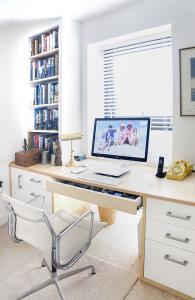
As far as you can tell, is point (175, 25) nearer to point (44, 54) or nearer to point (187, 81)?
point (187, 81)

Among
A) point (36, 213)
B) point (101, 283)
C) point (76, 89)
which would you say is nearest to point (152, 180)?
point (101, 283)

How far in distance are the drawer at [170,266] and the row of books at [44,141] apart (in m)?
1.48

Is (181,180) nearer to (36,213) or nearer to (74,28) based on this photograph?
(36,213)

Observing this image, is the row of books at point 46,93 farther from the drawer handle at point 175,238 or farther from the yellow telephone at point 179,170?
the drawer handle at point 175,238

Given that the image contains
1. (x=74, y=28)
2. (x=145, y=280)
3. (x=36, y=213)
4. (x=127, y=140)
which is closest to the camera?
(x=36, y=213)

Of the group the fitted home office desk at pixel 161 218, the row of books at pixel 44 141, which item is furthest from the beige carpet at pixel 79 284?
the row of books at pixel 44 141

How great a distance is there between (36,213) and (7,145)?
58.3 inches

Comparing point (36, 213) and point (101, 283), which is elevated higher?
point (36, 213)

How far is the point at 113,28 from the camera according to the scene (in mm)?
2389

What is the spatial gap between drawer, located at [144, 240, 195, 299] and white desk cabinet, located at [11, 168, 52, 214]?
3.30 feet

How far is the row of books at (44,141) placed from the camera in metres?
2.66

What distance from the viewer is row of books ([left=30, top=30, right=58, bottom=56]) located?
2.52 m

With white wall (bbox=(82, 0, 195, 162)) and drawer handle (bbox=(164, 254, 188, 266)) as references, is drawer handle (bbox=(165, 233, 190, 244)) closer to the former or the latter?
drawer handle (bbox=(164, 254, 188, 266))

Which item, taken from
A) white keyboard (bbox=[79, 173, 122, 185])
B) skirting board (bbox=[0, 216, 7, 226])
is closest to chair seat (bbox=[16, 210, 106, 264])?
white keyboard (bbox=[79, 173, 122, 185])
